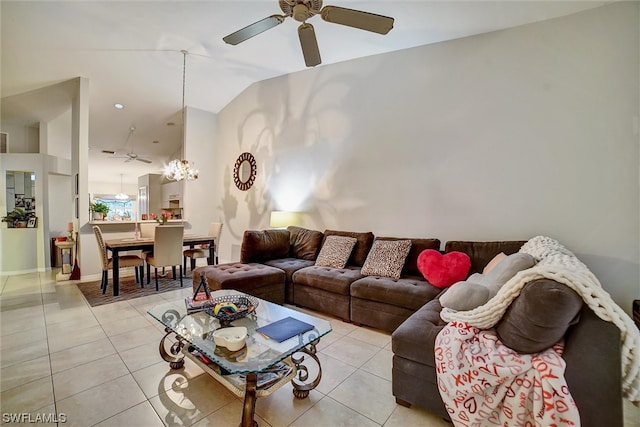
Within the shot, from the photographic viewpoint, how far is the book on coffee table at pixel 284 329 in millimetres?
1646

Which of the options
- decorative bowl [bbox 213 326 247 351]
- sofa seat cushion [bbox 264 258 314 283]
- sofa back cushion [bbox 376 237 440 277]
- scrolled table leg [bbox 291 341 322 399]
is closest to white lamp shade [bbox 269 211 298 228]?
sofa seat cushion [bbox 264 258 314 283]

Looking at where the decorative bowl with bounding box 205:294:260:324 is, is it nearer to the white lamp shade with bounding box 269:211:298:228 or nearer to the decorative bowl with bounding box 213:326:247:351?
the decorative bowl with bounding box 213:326:247:351

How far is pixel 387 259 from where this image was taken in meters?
3.02

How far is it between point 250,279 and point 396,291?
151cm

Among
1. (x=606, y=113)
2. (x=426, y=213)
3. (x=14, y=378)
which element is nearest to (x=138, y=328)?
(x=14, y=378)

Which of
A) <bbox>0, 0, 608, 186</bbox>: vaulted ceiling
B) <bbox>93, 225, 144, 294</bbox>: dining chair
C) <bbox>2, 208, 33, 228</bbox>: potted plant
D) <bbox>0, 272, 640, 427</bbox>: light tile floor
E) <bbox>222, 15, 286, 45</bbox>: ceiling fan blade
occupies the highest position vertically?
<bbox>0, 0, 608, 186</bbox>: vaulted ceiling

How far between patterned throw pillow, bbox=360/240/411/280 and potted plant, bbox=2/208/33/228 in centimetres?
640

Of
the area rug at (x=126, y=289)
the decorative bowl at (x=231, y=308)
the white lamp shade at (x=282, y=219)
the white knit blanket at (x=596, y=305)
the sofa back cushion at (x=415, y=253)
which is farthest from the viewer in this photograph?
the white lamp shade at (x=282, y=219)

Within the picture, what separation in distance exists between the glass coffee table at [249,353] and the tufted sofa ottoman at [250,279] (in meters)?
0.72

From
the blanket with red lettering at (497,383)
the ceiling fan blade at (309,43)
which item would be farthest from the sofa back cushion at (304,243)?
the blanket with red lettering at (497,383)

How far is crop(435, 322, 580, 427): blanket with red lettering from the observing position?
110 cm

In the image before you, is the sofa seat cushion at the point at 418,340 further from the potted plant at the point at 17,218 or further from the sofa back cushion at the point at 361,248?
the potted plant at the point at 17,218

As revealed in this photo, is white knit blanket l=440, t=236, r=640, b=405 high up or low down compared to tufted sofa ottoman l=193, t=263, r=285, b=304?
up

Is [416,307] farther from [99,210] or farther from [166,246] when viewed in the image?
[99,210]
